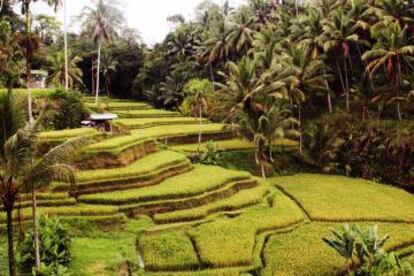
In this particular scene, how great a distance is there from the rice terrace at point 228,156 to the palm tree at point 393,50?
0.31 ft

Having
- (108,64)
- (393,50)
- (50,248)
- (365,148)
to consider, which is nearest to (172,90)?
(108,64)

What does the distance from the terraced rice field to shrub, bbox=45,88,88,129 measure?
3.71 m

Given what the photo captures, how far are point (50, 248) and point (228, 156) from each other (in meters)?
13.0

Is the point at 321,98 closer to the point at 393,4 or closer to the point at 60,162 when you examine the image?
the point at 393,4

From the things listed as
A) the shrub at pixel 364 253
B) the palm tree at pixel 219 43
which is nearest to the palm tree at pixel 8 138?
the shrub at pixel 364 253

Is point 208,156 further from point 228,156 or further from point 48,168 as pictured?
point 48,168

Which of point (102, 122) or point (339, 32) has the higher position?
point (339, 32)

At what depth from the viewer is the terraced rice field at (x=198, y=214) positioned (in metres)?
12.8

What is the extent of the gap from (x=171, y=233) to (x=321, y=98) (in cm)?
1733

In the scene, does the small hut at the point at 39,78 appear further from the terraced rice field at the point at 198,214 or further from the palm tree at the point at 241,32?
the terraced rice field at the point at 198,214

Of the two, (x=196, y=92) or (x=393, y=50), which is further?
(x=196, y=92)

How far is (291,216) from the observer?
16.4m

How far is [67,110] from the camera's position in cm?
2306

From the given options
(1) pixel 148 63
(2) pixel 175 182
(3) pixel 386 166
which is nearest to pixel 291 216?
(2) pixel 175 182
